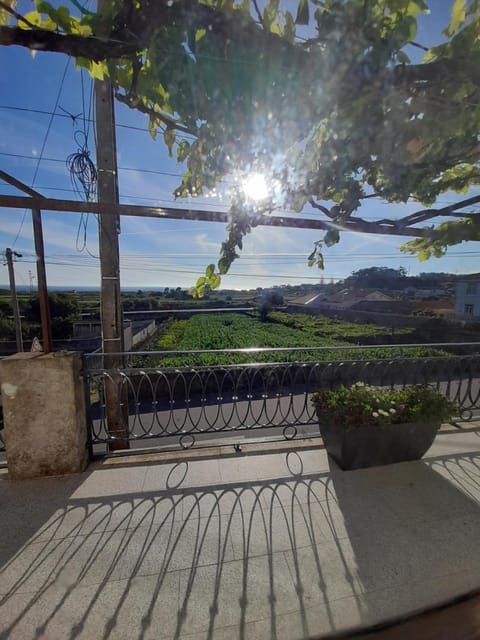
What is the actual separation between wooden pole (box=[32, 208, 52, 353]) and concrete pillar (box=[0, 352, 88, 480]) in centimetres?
15

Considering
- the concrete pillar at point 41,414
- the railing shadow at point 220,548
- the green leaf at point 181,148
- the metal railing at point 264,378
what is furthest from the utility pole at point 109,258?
the green leaf at point 181,148

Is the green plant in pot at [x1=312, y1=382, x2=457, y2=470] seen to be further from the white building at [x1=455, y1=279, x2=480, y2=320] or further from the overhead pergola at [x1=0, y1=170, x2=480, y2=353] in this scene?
the white building at [x1=455, y1=279, x2=480, y2=320]

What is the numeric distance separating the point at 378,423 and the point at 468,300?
27804mm

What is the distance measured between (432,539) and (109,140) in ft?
14.3

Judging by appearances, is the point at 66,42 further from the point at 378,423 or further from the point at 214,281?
the point at 378,423

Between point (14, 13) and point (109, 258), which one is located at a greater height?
point (14, 13)

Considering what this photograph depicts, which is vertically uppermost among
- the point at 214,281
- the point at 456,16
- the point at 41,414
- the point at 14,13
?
the point at 456,16

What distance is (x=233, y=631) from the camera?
1.11 meters

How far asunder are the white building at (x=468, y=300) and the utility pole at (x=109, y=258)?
27.5 metres

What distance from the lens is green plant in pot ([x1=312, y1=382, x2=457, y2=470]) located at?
211 centimetres

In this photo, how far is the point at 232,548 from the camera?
4.90ft

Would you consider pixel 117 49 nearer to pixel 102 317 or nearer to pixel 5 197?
pixel 5 197

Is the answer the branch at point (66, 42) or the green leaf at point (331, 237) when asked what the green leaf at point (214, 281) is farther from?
the branch at point (66, 42)

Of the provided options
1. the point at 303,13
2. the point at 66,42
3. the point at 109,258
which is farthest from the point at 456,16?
the point at 109,258
